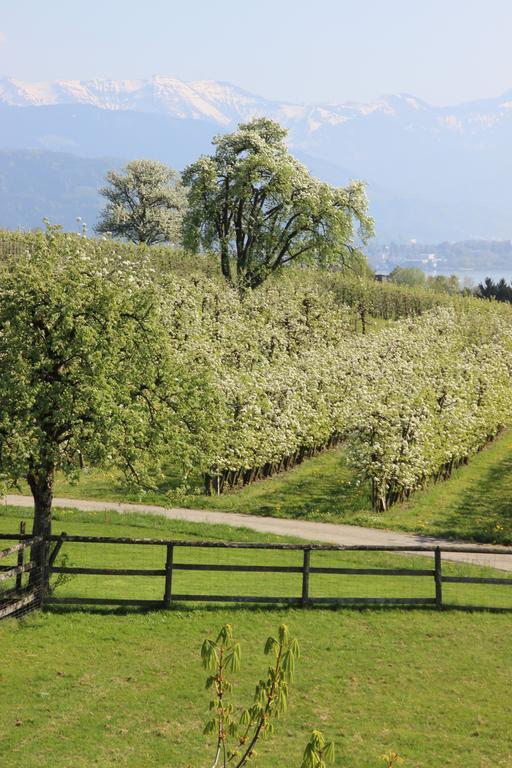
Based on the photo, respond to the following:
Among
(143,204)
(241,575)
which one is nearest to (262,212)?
(241,575)

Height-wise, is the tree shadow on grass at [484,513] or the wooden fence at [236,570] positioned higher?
the wooden fence at [236,570]

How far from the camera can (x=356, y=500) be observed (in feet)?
135

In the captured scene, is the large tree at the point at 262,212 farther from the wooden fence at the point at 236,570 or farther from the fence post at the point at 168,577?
the fence post at the point at 168,577

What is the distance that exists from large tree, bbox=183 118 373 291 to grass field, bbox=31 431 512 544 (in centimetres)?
3154

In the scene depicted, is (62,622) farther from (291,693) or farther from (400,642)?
(400,642)

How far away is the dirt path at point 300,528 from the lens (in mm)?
32781

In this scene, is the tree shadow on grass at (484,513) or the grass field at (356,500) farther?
the grass field at (356,500)

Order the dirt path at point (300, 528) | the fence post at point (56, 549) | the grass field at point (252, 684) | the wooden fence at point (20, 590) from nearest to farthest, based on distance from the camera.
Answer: the grass field at point (252, 684), the wooden fence at point (20, 590), the fence post at point (56, 549), the dirt path at point (300, 528)

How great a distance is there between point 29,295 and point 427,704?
13036mm

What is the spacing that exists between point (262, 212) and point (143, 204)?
2138 inches

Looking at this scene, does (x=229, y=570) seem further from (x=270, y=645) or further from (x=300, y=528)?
(x=270, y=645)

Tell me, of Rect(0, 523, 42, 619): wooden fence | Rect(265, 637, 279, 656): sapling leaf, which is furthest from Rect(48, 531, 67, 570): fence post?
Rect(265, 637, 279, 656): sapling leaf

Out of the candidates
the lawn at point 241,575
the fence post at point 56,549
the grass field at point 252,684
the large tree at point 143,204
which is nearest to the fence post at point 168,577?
the grass field at point 252,684

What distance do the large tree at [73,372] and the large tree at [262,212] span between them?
50067mm
